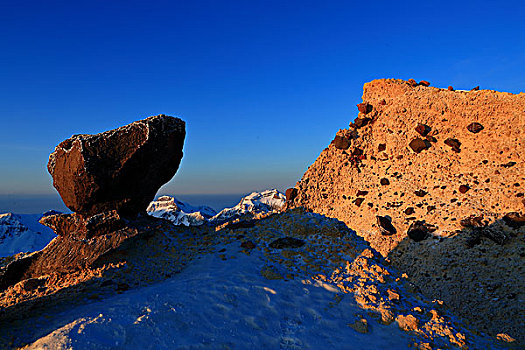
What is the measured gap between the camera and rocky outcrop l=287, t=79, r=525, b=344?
421 inches

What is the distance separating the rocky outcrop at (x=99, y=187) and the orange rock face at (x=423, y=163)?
889 centimetres

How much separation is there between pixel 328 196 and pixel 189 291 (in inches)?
421

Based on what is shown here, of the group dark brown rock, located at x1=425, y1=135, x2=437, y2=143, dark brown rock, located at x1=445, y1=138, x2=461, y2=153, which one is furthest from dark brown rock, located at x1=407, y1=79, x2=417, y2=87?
dark brown rock, located at x1=445, y1=138, x2=461, y2=153

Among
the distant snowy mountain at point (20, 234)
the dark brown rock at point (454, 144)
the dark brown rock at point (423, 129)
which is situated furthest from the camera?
the distant snowy mountain at point (20, 234)

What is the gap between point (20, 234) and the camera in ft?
262

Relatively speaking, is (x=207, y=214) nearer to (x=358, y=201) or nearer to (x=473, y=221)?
(x=358, y=201)

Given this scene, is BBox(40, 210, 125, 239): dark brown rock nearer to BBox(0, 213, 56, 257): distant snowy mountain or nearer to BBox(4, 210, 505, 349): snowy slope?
BBox(4, 210, 505, 349): snowy slope

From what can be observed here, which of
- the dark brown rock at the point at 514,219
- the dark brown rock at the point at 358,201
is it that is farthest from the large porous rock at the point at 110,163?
the dark brown rock at the point at 514,219

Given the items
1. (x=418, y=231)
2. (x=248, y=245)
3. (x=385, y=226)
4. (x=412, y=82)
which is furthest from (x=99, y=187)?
(x=412, y=82)

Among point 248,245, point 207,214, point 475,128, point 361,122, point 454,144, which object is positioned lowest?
point 207,214

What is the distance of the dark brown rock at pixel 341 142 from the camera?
1784cm

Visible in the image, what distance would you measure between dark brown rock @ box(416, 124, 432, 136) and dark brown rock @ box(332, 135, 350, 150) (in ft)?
12.9

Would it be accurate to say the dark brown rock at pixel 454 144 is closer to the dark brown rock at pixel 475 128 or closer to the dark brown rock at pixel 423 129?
the dark brown rock at pixel 475 128

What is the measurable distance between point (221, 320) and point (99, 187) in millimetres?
10106
